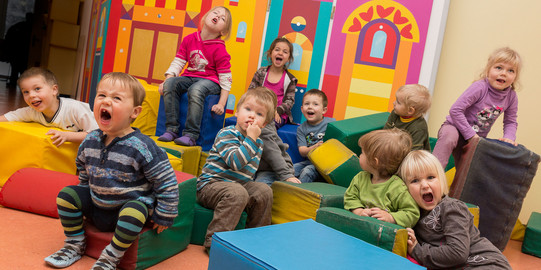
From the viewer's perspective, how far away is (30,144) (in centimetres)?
276

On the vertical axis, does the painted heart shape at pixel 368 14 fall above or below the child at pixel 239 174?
above

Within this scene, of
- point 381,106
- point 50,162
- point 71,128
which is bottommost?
point 50,162

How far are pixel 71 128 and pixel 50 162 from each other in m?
0.32

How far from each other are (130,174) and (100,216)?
25 centimetres

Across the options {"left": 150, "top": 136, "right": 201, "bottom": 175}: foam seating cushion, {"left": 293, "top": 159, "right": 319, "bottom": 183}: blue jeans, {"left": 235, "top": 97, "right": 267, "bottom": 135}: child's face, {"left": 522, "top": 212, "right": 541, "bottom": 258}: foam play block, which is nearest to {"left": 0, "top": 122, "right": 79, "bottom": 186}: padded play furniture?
{"left": 150, "top": 136, "right": 201, "bottom": 175}: foam seating cushion

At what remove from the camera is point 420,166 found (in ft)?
6.97

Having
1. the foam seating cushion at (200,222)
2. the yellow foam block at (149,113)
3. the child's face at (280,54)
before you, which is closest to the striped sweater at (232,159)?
the foam seating cushion at (200,222)

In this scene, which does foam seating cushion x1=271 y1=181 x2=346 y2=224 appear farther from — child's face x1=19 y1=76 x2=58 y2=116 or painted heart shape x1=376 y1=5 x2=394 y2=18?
painted heart shape x1=376 y1=5 x2=394 y2=18

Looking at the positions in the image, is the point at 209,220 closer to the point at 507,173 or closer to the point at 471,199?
the point at 471,199

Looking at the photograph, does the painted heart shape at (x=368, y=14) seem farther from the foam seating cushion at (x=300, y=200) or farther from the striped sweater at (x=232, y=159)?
the striped sweater at (x=232, y=159)

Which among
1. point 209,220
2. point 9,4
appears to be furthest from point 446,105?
point 9,4

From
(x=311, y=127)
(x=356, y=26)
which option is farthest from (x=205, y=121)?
(x=356, y=26)

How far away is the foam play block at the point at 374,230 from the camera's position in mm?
1910

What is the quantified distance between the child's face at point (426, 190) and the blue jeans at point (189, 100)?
196cm
